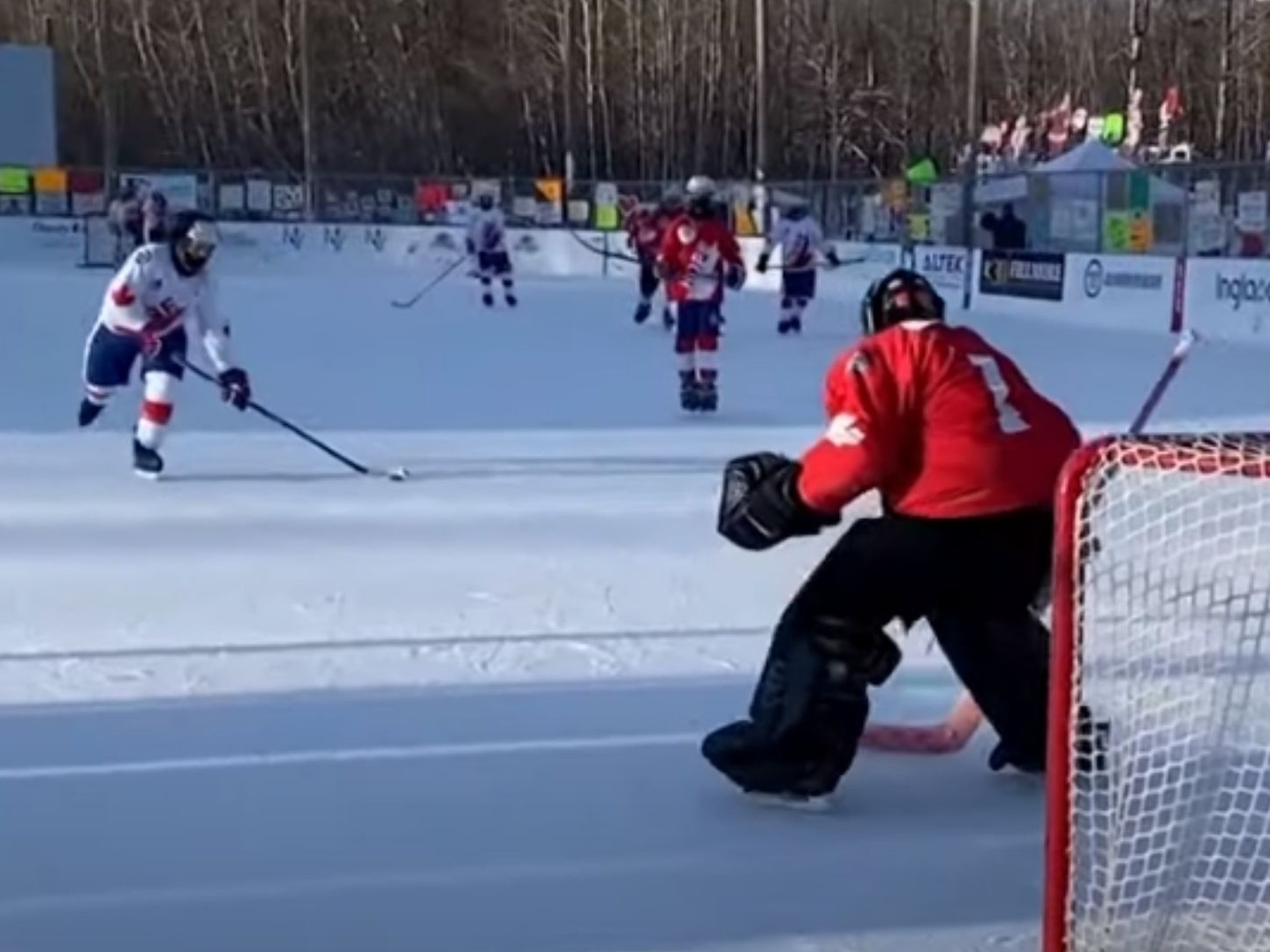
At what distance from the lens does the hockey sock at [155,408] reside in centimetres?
932

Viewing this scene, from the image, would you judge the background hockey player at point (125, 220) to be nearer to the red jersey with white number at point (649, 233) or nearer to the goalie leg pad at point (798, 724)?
the red jersey with white number at point (649, 233)

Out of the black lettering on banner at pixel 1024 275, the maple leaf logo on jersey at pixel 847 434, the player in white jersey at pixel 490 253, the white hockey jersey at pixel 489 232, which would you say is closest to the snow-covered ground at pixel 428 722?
the maple leaf logo on jersey at pixel 847 434

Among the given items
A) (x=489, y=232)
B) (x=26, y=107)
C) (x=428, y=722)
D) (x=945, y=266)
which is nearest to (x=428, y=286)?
(x=489, y=232)

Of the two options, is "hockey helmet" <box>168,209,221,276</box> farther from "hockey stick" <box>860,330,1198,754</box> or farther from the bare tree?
the bare tree

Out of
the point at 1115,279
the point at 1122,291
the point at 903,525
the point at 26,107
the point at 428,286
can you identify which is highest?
the point at 26,107

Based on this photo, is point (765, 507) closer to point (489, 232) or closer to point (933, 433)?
point (933, 433)

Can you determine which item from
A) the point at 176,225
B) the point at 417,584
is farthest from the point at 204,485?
the point at 417,584

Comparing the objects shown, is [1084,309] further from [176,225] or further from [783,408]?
[176,225]

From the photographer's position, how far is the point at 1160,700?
13.9 ft

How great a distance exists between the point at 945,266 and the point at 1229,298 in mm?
5467

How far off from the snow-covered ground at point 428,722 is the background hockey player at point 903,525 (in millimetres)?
246

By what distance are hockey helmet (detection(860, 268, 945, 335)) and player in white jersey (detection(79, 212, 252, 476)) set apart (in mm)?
5310

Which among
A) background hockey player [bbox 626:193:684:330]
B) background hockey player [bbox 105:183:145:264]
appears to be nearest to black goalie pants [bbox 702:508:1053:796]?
background hockey player [bbox 626:193:684:330]

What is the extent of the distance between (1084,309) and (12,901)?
59.7 feet
